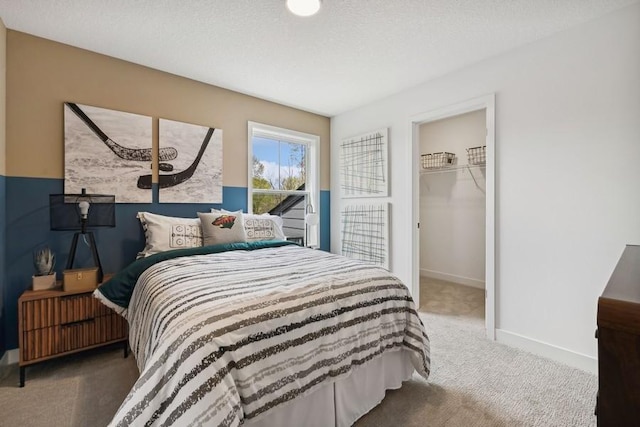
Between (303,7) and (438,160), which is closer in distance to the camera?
(303,7)

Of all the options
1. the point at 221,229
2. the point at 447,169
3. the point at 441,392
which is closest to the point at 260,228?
the point at 221,229

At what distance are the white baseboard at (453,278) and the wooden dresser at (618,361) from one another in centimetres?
402

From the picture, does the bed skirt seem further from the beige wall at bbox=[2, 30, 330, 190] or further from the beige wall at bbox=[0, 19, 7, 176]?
the beige wall at bbox=[0, 19, 7, 176]

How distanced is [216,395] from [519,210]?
2.64 metres

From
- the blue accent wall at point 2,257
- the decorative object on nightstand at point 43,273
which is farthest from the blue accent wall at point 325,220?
the blue accent wall at point 2,257

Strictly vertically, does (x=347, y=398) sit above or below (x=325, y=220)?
below

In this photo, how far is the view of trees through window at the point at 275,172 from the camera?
3.70 meters

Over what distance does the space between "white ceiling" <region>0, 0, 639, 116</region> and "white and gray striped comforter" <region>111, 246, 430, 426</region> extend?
5.77 feet

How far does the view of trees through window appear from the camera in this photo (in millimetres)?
3695

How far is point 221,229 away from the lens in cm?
265

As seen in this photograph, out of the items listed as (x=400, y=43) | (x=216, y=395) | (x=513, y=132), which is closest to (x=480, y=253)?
(x=513, y=132)

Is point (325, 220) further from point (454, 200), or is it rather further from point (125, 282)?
point (125, 282)

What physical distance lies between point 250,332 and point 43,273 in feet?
6.49

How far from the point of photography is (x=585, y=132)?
83.7 inches
